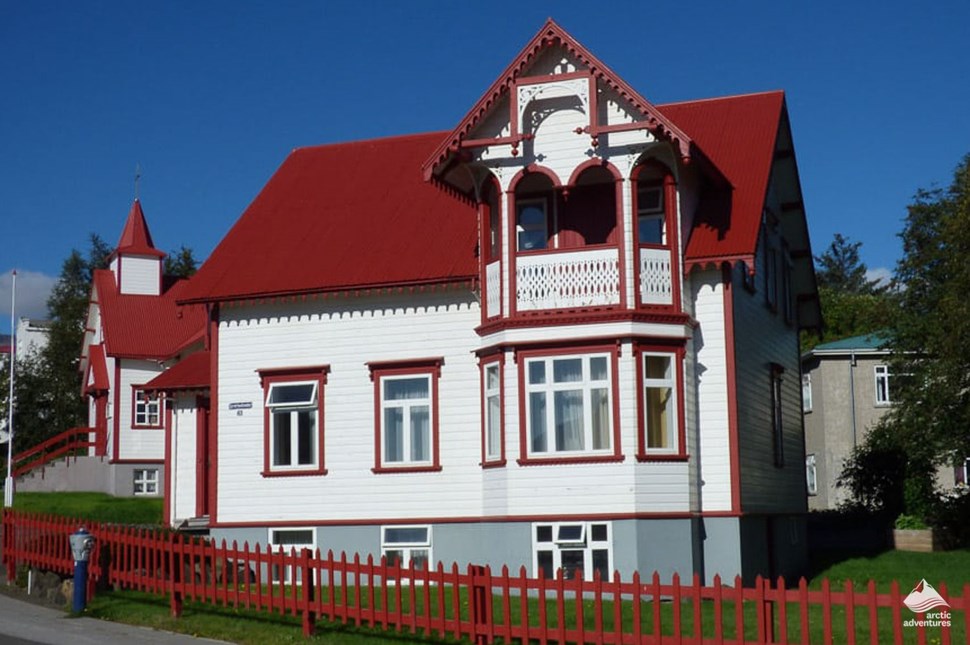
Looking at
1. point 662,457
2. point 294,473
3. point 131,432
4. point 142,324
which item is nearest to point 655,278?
point 662,457

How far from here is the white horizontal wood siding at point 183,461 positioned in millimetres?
30891

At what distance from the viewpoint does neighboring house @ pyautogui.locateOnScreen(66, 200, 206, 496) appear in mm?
44594

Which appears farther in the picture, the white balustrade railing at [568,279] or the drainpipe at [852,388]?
the drainpipe at [852,388]

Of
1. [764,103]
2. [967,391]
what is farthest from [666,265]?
Result: [967,391]

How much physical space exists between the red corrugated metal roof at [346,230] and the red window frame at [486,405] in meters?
1.80

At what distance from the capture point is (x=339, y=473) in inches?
969

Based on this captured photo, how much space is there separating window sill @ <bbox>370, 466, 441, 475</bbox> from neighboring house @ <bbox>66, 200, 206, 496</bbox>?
19.2 meters

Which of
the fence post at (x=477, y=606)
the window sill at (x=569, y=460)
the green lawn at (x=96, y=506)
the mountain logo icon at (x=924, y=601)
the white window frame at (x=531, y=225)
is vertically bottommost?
the fence post at (x=477, y=606)

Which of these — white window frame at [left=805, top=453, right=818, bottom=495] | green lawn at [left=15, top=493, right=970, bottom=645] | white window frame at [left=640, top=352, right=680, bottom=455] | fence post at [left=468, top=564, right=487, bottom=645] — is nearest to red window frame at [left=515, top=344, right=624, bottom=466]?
white window frame at [left=640, top=352, right=680, bottom=455]

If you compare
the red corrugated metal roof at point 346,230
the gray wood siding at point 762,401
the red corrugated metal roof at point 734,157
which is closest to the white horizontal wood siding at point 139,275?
the red corrugated metal roof at point 346,230

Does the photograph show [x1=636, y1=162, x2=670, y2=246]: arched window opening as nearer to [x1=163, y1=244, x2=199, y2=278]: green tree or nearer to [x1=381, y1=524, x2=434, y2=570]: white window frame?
[x1=381, y1=524, x2=434, y2=570]: white window frame

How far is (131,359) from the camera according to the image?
148 feet

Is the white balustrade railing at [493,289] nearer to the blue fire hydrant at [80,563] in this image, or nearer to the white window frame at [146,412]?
the blue fire hydrant at [80,563]

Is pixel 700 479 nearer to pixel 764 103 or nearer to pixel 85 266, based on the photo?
pixel 764 103
